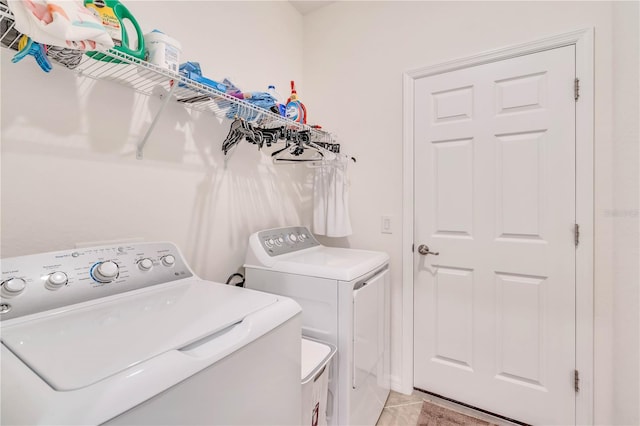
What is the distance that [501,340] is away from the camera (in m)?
1.73

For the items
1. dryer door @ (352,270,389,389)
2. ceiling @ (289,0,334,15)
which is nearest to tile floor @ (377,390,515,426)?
dryer door @ (352,270,389,389)

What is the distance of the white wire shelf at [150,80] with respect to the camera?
2.95 feet

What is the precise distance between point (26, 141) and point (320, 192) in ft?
4.86

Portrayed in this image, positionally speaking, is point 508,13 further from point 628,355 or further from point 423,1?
point 628,355

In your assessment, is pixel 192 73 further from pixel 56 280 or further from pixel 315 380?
pixel 315 380

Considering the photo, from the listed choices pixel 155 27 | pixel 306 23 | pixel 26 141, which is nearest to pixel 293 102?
pixel 155 27

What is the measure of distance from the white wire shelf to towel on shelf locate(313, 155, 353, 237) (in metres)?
0.41

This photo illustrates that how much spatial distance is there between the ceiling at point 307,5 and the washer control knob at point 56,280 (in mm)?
2357

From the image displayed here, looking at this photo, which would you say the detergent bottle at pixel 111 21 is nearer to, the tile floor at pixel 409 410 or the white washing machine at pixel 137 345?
the white washing machine at pixel 137 345

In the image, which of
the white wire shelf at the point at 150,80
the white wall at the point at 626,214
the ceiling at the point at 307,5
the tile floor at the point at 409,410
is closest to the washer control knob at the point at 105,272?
the white wire shelf at the point at 150,80

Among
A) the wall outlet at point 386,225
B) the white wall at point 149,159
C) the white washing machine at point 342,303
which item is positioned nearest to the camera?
the white wall at point 149,159

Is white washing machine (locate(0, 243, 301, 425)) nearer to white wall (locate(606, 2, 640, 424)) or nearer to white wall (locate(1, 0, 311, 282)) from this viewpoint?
white wall (locate(1, 0, 311, 282))

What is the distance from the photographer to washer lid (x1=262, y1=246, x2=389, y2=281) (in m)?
1.39

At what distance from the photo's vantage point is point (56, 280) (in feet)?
2.75
